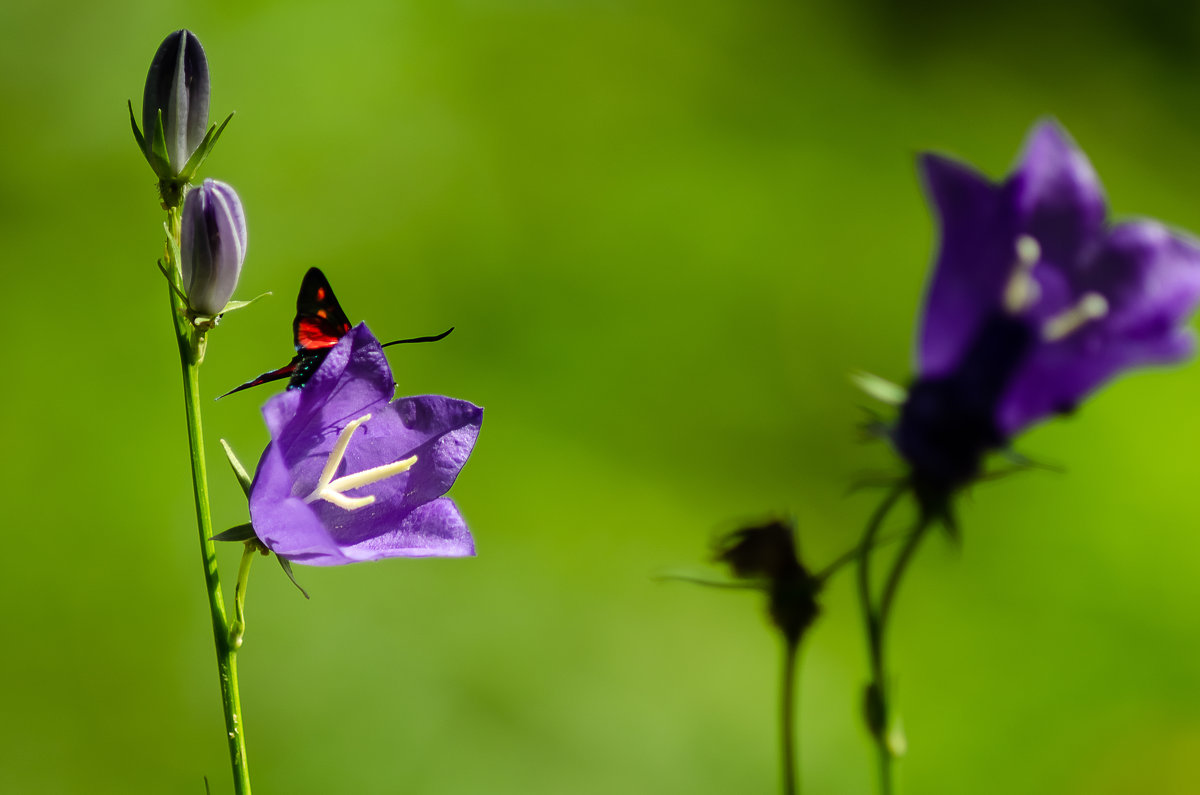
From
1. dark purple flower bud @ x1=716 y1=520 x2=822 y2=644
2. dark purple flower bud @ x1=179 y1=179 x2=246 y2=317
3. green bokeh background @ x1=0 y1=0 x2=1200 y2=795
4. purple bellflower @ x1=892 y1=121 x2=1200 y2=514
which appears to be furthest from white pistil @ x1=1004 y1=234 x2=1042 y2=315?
green bokeh background @ x1=0 y1=0 x2=1200 y2=795

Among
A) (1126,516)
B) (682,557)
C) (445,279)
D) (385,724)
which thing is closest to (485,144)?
(445,279)

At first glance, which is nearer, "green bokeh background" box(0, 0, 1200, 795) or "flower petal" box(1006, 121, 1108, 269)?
"flower petal" box(1006, 121, 1108, 269)

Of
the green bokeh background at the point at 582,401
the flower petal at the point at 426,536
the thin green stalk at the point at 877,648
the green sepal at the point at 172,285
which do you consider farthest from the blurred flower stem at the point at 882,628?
the green bokeh background at the point at 582,401

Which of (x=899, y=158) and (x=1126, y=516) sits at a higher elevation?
(x=899, y=158)

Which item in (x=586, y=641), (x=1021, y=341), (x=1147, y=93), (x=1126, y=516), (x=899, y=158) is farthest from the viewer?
(x=1147, y=93)

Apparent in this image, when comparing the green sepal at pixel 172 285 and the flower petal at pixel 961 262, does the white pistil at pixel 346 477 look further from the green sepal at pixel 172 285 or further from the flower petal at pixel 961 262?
the flower petal at pixel 961 262

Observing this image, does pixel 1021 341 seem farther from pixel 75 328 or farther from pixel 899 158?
pixel 899 158

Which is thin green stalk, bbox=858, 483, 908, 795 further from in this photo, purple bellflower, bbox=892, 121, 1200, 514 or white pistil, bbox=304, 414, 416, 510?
white pistil, bbox=304, 414, 416, 510
